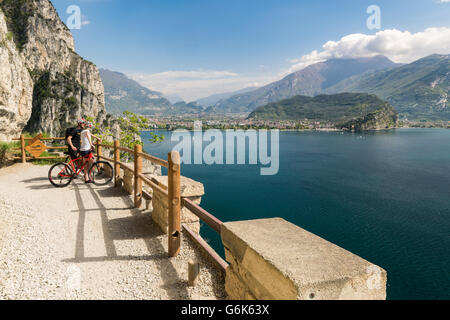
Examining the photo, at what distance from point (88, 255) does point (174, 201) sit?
70.4 inches

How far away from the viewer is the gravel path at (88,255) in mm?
3902

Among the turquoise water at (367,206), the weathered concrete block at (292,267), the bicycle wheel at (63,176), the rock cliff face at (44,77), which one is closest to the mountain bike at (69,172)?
the bicycle wheel at (63,176)

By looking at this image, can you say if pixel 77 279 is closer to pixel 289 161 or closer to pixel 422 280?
pixel 422 280

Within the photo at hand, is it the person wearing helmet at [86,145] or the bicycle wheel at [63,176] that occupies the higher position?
the person wearing helmet at [86,145]

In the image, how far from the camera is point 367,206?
3700 centimetres

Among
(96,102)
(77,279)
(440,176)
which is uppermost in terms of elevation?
(96,102)

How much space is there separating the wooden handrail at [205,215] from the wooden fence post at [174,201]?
25 centimetres

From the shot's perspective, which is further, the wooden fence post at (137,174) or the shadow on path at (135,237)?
the wooden fence post at (137,174)

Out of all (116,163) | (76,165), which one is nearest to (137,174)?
(116,163)

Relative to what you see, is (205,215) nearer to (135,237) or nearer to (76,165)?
(135,237)

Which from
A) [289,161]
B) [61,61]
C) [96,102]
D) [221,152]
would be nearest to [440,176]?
[289,161]

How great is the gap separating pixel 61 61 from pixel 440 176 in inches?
3840

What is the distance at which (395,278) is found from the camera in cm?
2217

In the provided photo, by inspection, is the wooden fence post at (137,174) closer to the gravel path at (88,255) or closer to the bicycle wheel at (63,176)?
the gravel path at (88,255)
